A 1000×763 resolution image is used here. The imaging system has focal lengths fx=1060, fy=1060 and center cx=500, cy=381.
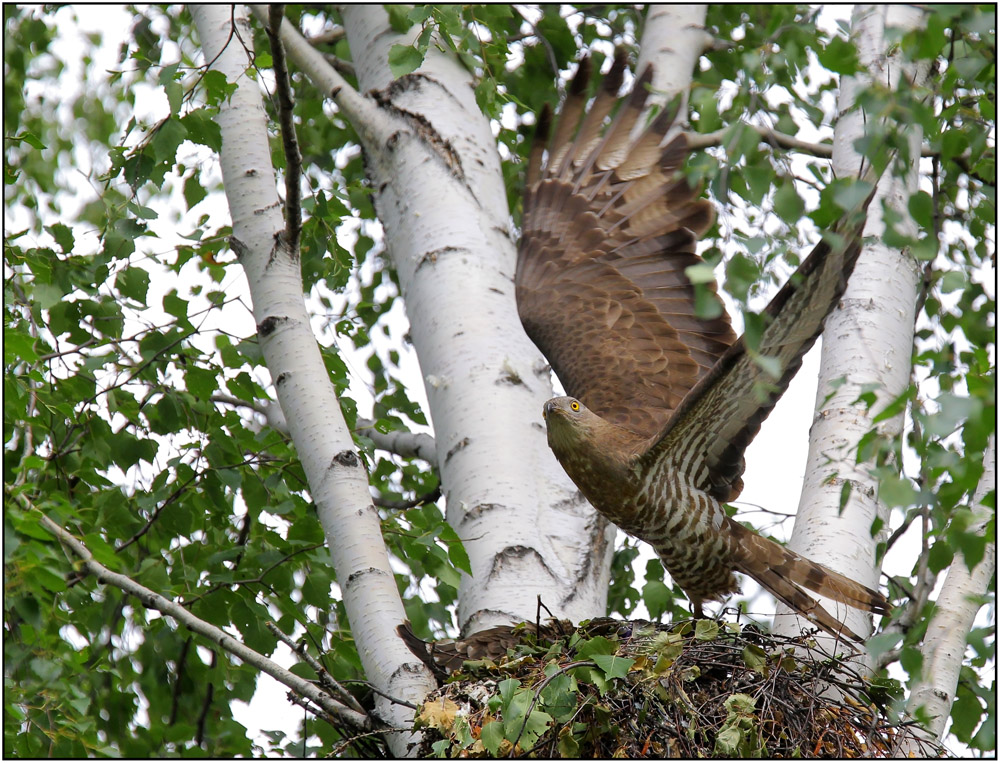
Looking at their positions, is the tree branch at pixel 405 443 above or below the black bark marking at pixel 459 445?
above

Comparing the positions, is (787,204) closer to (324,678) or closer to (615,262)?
(324,678)

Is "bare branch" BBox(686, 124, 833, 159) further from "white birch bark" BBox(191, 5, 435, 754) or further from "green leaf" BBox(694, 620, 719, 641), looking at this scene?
"green leaf" BBox(694, 620, 719, 641)

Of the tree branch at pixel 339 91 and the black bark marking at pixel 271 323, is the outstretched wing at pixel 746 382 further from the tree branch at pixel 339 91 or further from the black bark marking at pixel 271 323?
the tree branch at pixel 339 91

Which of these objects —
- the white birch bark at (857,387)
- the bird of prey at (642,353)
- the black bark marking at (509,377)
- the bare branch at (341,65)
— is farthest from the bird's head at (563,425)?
the bare branch at (341,65)

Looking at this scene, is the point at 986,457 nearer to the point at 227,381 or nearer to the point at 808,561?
the point at 808,561

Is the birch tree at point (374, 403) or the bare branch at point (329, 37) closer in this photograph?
the birch tree at point (374, 403)

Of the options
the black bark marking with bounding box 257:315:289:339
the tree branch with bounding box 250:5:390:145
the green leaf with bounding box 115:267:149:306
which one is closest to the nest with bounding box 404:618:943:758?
the black bark marking with bounding box 257:315:289:339

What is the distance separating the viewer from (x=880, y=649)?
71.6 inches

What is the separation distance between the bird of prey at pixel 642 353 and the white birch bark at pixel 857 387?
80 mm

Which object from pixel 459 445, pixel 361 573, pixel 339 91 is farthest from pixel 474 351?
pixel 339 91

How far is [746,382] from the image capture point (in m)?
3.14

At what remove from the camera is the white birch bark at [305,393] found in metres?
2.78

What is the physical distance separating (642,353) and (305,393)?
62.2 inches

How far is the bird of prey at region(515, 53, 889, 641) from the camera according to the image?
335 cm
